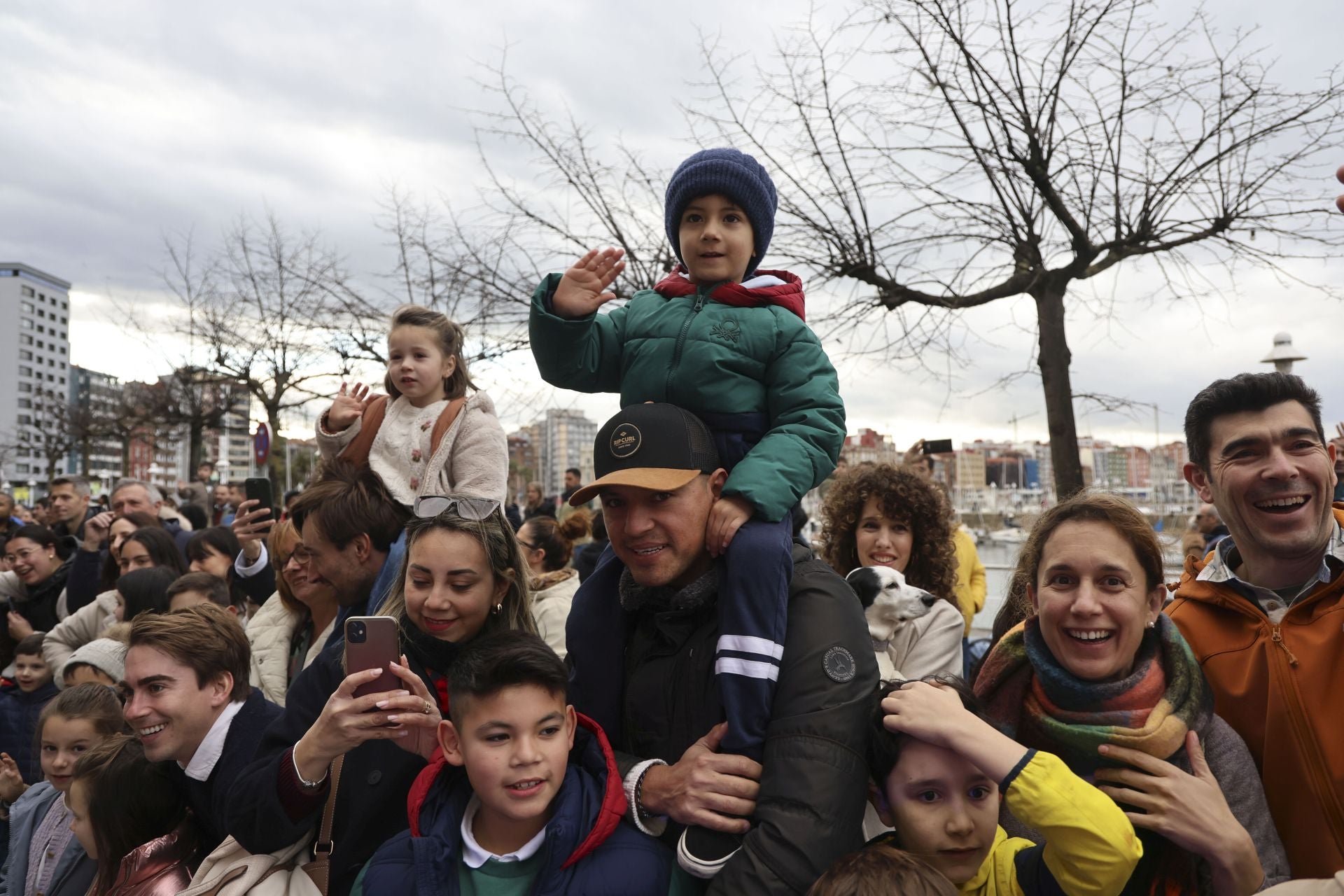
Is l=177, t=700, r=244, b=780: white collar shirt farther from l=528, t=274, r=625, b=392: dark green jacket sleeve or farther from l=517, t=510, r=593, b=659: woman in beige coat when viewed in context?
l=528, t=274, r=625, b=392: dark green jacket sleeve

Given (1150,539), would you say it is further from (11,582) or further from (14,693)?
(11,582)

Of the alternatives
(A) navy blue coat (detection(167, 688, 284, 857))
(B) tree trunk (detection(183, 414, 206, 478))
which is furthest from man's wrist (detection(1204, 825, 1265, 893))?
(B) tree trunk (detection(183, 414, 206, 478))

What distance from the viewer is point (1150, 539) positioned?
2.28 metres

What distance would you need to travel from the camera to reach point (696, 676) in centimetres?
219

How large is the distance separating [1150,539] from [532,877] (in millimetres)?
1758

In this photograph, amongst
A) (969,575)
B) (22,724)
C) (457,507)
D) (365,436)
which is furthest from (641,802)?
(22,724)

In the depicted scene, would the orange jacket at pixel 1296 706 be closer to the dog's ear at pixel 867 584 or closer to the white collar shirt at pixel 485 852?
the dog's ear at pixel 867 584

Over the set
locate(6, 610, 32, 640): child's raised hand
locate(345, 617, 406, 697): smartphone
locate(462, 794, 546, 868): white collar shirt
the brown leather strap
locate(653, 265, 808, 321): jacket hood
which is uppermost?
locate(653, 265, 808, 321): jacket hood

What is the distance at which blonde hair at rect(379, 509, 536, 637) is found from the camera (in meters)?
2.81

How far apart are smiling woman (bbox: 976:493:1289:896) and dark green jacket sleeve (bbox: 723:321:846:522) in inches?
25.7

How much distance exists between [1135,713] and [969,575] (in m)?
3.22

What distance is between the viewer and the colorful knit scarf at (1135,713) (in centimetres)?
207

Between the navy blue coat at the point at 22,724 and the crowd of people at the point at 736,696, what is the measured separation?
1.95 m

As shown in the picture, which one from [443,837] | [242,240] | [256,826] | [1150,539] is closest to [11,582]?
[256,826]
